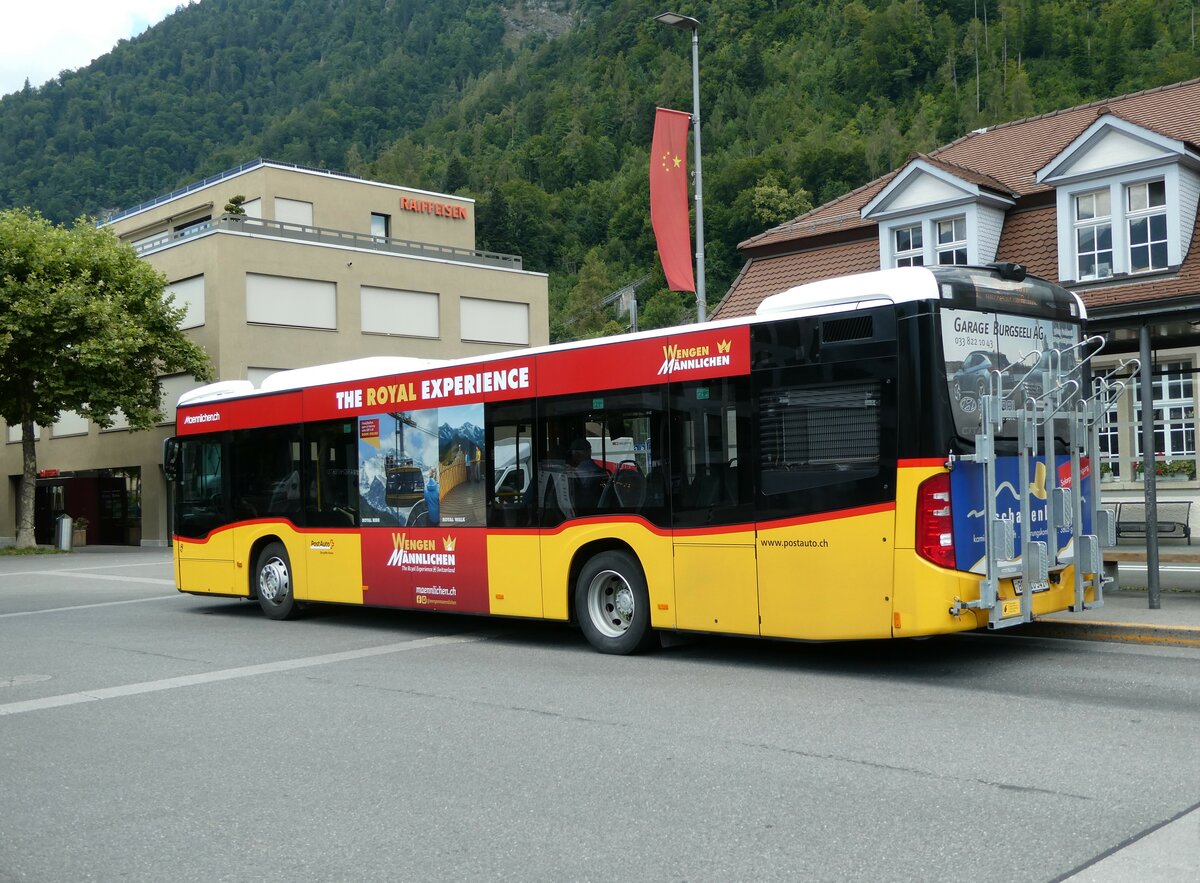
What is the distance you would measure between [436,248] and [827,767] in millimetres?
41585

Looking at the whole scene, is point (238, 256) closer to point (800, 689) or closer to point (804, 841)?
point (800, 689)

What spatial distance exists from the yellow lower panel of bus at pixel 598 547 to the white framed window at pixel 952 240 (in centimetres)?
1060

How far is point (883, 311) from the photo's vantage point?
891 cm

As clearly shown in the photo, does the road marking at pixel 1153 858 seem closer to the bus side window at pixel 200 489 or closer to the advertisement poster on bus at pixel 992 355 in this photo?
the advertisement poster on bus at pixel 992 355

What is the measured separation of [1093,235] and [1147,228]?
732 mm

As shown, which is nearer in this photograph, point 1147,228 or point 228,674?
point 228,674

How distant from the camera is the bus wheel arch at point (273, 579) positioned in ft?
47.4

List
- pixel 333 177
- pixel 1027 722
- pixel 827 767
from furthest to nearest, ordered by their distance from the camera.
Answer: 1. pixel 333 177
2. pixel 1027 722
3. pixel 827 767

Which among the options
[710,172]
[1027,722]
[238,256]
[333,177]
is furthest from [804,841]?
[710,172]

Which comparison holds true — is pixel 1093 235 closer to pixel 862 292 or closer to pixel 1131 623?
pixel 1131 623

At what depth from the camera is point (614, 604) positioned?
11.0m

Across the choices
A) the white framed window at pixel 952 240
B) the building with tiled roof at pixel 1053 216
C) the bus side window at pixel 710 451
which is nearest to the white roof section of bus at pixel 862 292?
the bus side window at pixel 710 451

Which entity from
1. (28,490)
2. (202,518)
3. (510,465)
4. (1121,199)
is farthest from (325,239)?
(510,465)

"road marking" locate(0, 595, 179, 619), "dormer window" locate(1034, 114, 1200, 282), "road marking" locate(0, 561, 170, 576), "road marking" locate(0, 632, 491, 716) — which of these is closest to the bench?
"dormer window" locate(1034, 114, 1200, 282)
